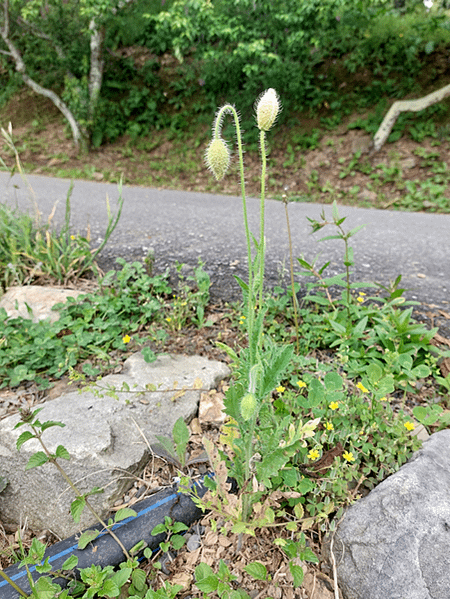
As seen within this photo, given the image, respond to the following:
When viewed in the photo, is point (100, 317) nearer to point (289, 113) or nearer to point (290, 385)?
point (290, 385)

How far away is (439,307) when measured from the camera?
211 cm

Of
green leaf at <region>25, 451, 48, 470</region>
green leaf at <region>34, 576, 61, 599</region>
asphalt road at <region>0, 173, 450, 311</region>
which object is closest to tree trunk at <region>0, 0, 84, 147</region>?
asphalt road at <region>0, 173, 450, 311</region>

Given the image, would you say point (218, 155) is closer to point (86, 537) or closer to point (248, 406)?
point (248, 406)

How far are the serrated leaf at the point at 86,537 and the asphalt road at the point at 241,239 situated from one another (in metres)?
1.37

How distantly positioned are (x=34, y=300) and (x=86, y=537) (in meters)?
1.46

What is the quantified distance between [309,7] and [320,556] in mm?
6391

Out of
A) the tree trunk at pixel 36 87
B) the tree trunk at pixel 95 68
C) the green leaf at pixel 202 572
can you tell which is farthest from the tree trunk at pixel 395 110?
the green leaf at pixel 202 572

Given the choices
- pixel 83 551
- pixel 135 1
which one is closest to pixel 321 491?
pixel 83 551

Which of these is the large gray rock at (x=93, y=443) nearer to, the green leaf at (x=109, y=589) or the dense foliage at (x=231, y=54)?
the green leaf at (x=109, y=589)

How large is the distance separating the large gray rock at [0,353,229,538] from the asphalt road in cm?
80

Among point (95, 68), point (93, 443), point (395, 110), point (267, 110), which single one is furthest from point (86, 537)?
point (95, 68)

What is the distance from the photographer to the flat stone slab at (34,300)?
84.7 inches

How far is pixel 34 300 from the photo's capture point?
224cm

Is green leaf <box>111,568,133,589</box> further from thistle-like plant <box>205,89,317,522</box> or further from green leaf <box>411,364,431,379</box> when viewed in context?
green leaf <box>411,364,431,379</box>
